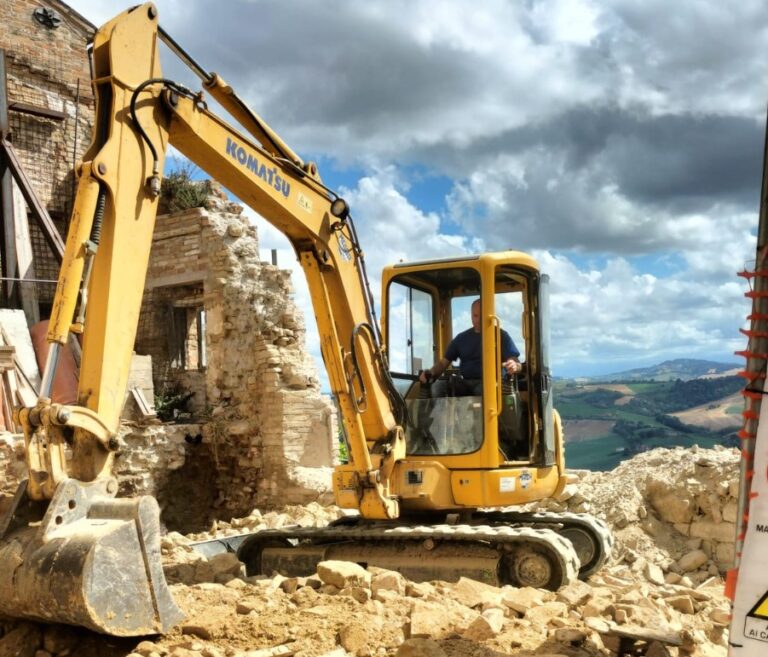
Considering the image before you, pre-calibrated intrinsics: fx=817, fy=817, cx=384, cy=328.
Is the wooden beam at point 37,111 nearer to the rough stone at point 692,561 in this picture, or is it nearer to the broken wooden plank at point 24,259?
the broken wooden plank at point 24,259

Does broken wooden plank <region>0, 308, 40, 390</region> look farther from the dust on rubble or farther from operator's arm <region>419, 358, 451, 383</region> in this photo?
operator's arm <region>419, 358, 451, 383</region>

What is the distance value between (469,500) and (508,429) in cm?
67

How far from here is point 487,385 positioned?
6.33 m

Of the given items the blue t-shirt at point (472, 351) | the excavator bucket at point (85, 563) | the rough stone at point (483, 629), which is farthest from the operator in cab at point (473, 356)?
the excavator bucket at point (85, 563)

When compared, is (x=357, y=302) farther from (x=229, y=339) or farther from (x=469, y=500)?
(x=229, y=339)

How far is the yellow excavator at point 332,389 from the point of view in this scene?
13.3 ft

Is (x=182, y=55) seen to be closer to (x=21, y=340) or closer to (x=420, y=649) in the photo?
(x=420, y=649)

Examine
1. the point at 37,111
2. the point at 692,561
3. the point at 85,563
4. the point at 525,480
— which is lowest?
the point at 692,561

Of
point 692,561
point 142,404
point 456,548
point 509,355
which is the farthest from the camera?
point 142,404

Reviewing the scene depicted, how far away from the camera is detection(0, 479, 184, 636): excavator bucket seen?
3.79 meters

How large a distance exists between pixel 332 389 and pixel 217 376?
235 inches

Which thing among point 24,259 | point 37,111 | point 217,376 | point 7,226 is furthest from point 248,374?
point 37,111

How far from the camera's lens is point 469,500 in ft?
20.9

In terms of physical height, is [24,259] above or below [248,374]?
above
